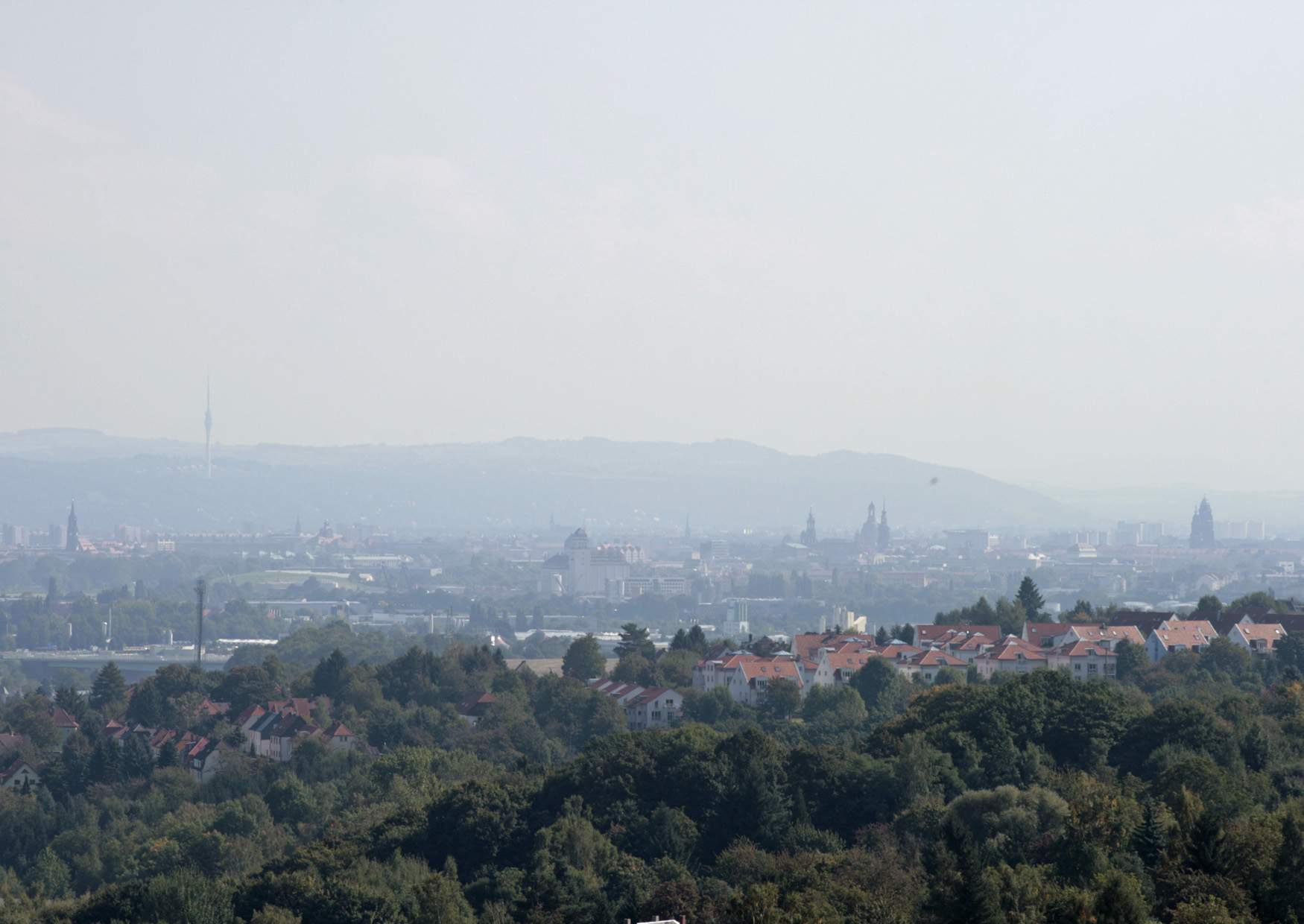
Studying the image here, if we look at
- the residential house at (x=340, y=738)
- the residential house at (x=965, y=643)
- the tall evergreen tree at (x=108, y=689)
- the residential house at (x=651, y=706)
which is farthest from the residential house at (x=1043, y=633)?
the tall evergreen tree at (x=108, y=689)

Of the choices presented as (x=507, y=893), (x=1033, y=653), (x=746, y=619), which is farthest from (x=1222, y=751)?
(x=746, y=619)

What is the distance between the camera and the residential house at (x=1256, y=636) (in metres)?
59.7

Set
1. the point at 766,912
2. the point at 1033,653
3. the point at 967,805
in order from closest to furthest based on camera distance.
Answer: the point at 766,912
the point at 967,805
the point at 1033,653

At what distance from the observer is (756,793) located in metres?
40.2

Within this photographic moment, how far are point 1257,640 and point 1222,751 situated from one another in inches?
834

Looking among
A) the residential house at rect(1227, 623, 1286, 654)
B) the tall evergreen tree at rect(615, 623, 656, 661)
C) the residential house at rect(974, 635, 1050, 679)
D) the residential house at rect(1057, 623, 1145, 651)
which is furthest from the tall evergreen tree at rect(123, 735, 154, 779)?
the residential house at rect(1227, 623, 1286, 654)

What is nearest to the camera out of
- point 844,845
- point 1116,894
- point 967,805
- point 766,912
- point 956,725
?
point 1116,894

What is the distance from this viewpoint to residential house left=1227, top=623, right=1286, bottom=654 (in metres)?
59.7

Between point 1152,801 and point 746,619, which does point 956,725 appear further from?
point 746,619

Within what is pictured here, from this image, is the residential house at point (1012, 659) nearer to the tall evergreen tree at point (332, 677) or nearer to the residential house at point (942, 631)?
the residential house at point (942, 631)

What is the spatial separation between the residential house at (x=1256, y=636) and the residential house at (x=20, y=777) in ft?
110

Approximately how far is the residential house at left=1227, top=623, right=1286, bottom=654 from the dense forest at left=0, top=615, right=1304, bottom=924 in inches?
85.0

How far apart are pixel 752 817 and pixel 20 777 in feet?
106

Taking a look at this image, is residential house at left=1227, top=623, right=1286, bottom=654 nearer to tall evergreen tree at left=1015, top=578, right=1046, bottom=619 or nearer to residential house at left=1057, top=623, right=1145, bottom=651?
residential house at left=1057, top=623, right=1145, bottom=651
